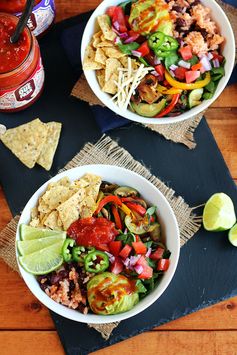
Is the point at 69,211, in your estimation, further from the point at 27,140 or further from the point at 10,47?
the point at 10,47

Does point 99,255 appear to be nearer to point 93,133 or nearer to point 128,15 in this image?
point 93,133

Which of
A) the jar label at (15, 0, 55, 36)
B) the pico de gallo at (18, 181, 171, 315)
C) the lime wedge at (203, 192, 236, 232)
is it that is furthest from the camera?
the jar label at (15, 0, 55, 36)

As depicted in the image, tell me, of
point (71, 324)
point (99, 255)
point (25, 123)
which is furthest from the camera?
point (25, 123)

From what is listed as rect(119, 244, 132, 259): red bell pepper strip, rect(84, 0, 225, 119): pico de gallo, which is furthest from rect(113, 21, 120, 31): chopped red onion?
rect(119, 244, 132, 259): red bell pepper strip

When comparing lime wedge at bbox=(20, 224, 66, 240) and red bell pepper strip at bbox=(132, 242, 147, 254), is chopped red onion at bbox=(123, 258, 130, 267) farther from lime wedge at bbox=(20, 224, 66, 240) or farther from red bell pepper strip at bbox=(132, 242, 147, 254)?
Result: lime wedge at bbox=(20, 224, 66, 240)

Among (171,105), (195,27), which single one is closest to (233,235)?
(171,105)

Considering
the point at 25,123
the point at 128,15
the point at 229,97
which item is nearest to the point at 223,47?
the point at 229,97

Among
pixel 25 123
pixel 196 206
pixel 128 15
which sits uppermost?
pixel 128 15
